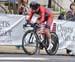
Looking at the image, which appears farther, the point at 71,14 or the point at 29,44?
the point at 71,14

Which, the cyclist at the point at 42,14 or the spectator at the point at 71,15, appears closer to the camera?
the cyclist at the point at 42,14

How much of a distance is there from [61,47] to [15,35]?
1652 mm

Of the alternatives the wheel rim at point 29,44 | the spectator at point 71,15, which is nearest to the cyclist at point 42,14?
the wheel rim at point 29,44

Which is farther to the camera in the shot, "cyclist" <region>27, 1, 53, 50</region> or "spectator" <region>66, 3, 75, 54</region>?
"spectator" <region>66, 3, 75, 54</region>

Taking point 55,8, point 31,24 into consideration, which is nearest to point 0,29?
point 31,24

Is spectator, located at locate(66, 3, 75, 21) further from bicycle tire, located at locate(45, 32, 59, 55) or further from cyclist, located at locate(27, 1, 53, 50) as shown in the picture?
cyclist, located at locate(27, 1, 53, 50)

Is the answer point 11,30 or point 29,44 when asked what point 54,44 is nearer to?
point 29,44

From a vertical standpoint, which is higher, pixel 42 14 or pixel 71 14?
pixel 42 14

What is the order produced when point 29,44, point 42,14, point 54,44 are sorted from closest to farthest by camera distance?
point 42,14, point 29,44, point 54,44

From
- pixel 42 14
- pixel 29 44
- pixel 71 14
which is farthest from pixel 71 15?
pixel 29 44

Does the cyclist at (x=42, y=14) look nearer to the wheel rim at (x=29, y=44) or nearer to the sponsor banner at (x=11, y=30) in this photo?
the wheel rim at (x=29, y=44)

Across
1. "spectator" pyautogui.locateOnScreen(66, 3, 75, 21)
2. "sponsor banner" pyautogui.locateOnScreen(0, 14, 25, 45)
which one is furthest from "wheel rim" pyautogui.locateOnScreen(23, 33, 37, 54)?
"spectator" pyautogui.locateOnScreen(66, 3, 75, 21)

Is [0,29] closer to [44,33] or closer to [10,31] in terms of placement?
[10,31]

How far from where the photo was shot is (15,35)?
1484cm
